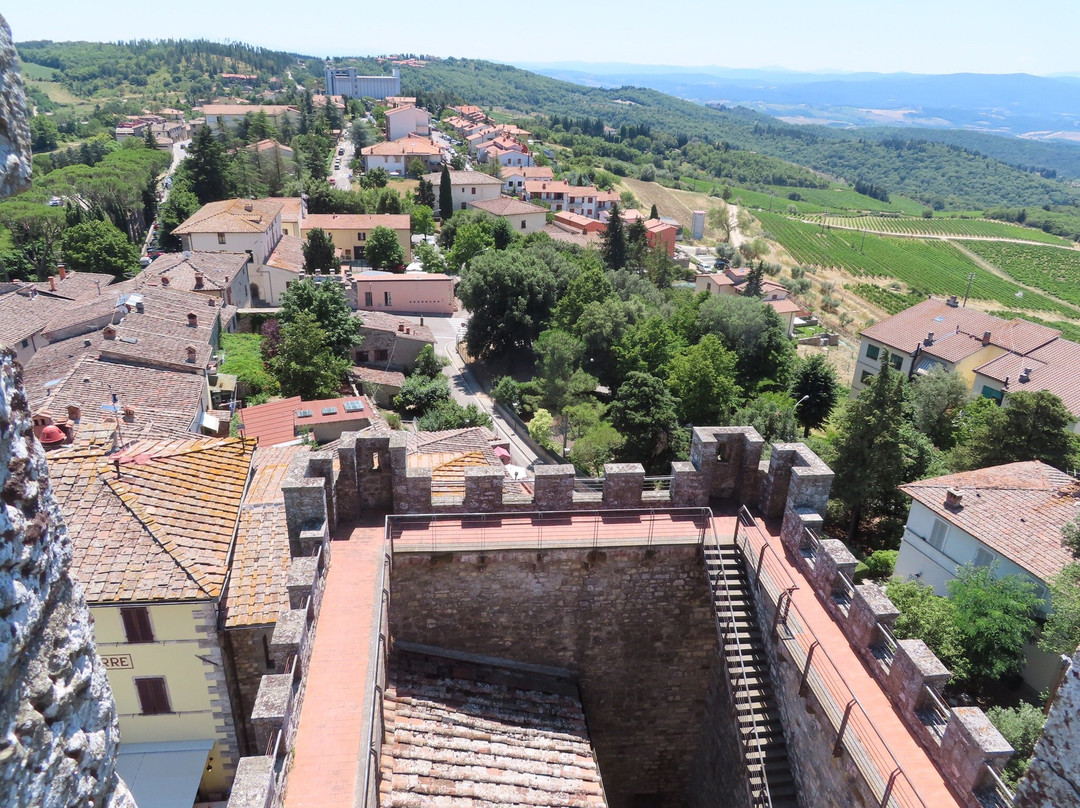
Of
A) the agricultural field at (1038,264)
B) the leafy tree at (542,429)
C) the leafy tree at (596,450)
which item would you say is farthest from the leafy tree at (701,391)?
the agricultural field at (1038,264)

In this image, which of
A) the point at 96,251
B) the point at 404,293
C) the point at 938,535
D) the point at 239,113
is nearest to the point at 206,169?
the point at 96,251

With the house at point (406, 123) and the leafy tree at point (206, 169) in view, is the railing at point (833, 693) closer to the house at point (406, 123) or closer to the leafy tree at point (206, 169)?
the leafy tree at point (206, 169)

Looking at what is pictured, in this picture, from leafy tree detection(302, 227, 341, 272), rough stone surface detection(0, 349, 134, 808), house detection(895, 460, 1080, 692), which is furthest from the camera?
leafy tree detection(302, 227, 341, 272)

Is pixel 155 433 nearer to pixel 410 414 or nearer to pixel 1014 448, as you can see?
pixel 410 414

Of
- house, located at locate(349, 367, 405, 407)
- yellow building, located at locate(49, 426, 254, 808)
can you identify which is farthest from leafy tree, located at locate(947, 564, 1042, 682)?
house, located at locate(349, 367, 405, 407)

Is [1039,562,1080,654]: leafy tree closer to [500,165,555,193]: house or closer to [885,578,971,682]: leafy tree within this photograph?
[885,578,971,682]: leafy tree

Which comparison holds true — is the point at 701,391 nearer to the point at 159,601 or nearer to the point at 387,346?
the point at 387,346

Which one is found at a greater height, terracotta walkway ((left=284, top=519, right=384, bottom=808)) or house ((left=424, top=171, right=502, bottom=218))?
terracotta walkway ((left=284, top=519, right=384, bottom=808))

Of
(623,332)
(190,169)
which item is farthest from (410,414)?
(190,169)
